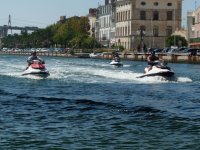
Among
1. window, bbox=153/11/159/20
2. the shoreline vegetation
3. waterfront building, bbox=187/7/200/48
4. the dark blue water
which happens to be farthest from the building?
the dark blue water

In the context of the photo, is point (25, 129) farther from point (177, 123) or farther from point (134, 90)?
point (134, 90)

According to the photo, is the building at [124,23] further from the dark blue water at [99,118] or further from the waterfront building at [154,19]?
the dark blue water at [99,118]

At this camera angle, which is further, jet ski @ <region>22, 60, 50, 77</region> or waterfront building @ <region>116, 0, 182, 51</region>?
waterfront building @ <region>116, 0, 182, 51</region>

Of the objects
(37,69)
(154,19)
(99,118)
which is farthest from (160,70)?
(154,19)

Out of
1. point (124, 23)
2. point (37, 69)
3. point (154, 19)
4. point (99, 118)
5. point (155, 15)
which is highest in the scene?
point (155, 15)

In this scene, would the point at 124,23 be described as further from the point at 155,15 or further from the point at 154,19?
the point at 155,15

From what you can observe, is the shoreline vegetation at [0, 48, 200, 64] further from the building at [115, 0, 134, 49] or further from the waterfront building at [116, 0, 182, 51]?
the waterfront building at [116, 0, 182, 51]

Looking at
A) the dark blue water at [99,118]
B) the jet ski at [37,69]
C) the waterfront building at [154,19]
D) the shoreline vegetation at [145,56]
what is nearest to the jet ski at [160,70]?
the dark blue water at [99,118]

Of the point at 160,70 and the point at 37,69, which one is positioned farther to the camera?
the point at 37,69

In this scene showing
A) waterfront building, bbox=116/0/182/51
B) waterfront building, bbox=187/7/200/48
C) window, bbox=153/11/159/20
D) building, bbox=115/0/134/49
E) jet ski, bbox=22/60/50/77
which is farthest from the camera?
window, bbox=153/11/159/20

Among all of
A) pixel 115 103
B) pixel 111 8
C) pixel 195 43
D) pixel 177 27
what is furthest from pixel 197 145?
pixel 111 8

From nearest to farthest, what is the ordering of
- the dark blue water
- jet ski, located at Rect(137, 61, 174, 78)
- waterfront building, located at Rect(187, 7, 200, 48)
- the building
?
the dark blue water < jet ski, located at Rect(137, 61, 174, 78) < waterfront building, located at Rect(187, 7, 200, 48) < the building

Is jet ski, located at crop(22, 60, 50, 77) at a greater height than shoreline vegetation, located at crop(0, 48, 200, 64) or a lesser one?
greater

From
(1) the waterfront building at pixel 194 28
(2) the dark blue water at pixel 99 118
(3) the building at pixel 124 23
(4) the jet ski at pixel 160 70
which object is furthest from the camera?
(3) the building at pixel 124 23
